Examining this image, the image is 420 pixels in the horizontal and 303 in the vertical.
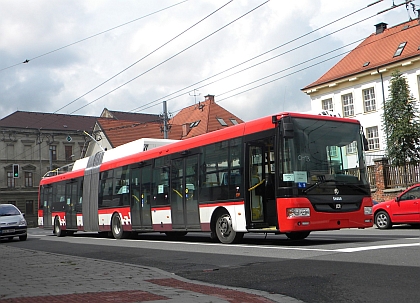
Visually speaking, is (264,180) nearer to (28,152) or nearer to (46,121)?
(28,152)

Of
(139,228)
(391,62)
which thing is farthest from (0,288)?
(391,62)

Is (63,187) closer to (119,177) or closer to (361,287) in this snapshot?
(119,177)

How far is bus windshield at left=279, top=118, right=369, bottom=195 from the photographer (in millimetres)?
13398

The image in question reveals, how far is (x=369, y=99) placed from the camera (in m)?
47.3

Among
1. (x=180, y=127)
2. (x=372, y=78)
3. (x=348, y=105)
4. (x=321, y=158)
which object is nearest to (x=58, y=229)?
(x=321, y=158)

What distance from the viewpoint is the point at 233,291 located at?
752 centimetres

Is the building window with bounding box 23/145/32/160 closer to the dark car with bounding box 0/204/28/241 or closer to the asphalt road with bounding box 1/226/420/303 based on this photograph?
the dark car with bounding box 0/204/28/241

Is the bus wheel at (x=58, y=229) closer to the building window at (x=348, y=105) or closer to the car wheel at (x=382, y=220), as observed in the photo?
the car wheel at (x=382, y=220)

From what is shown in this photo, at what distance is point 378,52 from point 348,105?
16.3ft

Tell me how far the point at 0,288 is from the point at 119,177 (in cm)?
1402

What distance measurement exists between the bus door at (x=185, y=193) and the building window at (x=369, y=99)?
106 feet

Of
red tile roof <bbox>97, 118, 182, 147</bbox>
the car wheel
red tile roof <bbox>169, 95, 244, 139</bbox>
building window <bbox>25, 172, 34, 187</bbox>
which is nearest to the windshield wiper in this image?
the car wheel

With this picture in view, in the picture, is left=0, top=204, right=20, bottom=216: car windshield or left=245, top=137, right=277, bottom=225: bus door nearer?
left=245, top=137, right=277, bottom=225: bus door

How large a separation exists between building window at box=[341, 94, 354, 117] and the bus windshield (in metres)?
35.2
